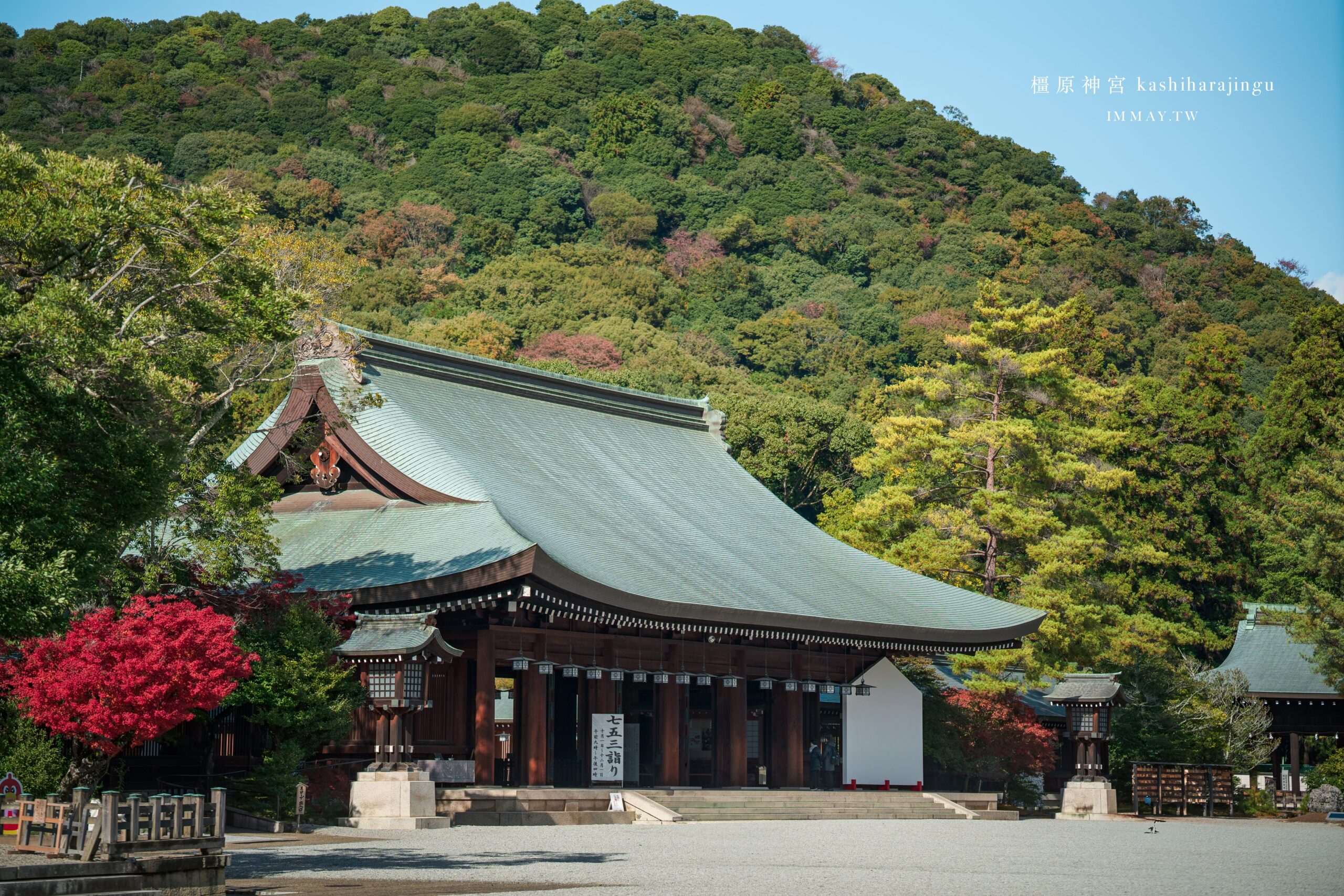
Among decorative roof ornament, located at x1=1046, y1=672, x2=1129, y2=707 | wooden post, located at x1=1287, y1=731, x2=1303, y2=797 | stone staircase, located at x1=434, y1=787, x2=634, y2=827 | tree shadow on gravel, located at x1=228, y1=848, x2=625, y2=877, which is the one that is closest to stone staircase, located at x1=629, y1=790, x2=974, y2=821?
stone staircase, located at x1=434, y1=787, x2=634, y2=827

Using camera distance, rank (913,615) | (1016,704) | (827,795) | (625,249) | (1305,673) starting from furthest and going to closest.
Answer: (625,249), (1305,673), (1016,704), (913,615), (827,795)

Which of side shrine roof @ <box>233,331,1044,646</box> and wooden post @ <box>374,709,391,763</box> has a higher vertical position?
side shrine roof @ <box>233,331,1044,646</box>

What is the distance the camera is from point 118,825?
12430 mm

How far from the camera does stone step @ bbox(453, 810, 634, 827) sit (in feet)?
72.0

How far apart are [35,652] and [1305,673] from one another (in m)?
34.7

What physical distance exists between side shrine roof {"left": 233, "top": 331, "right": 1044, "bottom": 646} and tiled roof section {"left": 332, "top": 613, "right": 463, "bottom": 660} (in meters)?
0.77

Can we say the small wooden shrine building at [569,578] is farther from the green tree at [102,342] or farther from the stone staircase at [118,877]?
the stone staircase at [118,877]

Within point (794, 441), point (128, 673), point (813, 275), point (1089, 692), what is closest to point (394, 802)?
point (128, 673)

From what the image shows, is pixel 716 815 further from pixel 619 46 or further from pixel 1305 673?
pixel 619 46

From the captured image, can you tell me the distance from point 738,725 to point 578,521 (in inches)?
205

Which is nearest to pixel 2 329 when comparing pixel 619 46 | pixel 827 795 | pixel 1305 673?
pixel 827 795

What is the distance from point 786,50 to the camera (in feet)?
469

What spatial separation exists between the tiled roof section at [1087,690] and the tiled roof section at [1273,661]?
1057 cm

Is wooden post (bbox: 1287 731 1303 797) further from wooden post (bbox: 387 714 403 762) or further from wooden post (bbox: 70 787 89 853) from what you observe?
wooden post (bbox: 70 787 89 853)
